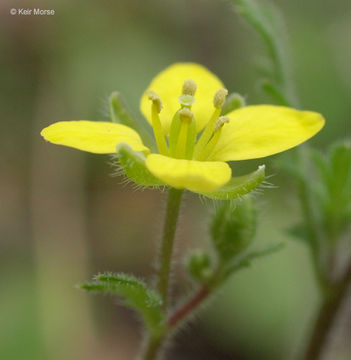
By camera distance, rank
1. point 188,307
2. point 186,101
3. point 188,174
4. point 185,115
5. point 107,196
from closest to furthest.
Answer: point 188,174 → point 185,115 → point 186,101 → point 188,307 → point 107,196

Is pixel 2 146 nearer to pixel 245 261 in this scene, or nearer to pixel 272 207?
pixel 272 207

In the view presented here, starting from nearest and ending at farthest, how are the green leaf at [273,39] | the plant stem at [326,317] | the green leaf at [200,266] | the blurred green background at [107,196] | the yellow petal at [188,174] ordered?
the yellow petal at [188,174] → the green leaf at [200,266] → the green leaf at [273,39] → the plant stem at [326,317] → the blurred green background at [107,196]

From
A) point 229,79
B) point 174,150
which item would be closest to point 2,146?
point 229,79

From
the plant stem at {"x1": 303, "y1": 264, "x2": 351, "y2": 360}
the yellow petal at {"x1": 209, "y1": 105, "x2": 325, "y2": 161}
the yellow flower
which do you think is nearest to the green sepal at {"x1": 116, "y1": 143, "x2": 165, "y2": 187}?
the yellow flower

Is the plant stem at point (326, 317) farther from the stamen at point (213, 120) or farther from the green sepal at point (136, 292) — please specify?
the stamen at point (213, 120)

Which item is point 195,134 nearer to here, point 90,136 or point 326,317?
point 90,136

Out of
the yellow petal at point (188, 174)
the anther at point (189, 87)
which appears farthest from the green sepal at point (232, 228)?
the yellow petal at point (188, 174)

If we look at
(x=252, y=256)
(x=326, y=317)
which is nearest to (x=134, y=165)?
(x=252, y=256)
